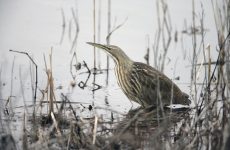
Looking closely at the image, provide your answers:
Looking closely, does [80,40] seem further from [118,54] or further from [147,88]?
[147,88]

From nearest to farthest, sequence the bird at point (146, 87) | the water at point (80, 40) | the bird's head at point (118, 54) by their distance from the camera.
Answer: the bird at point (146, 87), the bird's head at point (118, 54), the water at point (80, 40)

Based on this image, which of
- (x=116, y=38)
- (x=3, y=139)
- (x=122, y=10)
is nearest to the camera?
(x=3, y=139)

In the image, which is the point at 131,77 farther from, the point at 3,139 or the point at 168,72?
the point at 3,139

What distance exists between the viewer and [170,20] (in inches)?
307

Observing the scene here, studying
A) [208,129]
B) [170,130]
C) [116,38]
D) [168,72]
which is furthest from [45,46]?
[208,129]

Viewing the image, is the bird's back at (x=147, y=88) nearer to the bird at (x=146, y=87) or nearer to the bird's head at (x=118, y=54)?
the bird at (x=146, y=87)

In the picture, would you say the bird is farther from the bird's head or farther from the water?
the water

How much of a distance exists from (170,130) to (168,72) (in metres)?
2.07

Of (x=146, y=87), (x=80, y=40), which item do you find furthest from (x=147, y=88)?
(x=80, y=40)

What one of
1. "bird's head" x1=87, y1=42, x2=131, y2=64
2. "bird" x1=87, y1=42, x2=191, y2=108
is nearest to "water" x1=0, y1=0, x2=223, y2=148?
"bird" x1=87, y1=42, x2=191, y2=108

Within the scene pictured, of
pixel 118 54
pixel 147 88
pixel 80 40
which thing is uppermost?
pixel 80 40

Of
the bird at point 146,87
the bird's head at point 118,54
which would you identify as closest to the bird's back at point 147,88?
the bird at point 146,87

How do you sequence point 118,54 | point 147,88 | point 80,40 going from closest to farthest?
point 147,88 < point 118,54 < point 80,40

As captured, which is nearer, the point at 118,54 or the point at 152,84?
the point at 152,84
